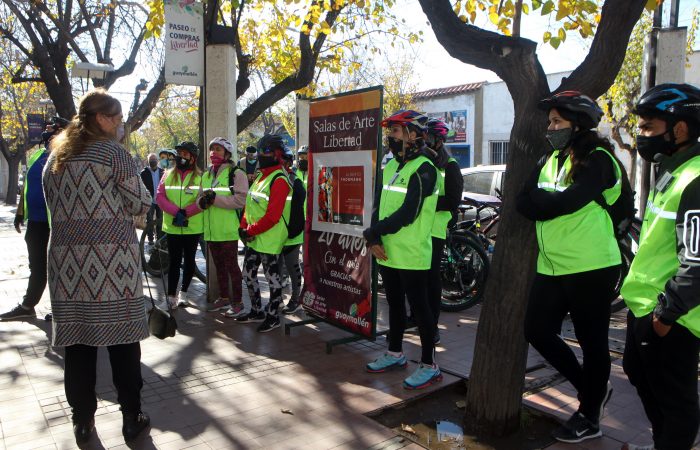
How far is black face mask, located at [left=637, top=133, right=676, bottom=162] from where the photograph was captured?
2584 mm

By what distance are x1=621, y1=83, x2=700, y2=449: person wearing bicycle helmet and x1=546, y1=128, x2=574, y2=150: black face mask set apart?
434mm

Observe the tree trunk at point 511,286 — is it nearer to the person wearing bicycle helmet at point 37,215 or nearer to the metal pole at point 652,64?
the metal pole at point 652,64

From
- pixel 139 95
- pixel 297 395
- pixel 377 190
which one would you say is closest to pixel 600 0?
pixel 377 190

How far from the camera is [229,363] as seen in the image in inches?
188

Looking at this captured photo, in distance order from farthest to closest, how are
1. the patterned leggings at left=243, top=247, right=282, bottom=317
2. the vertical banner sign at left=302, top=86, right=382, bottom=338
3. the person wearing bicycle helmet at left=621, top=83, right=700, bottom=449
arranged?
the patterned leggings at left=243, top=247, right=282, bottom=317 < the vertical banner sign at left=302, top=86, right=382, bottom=338 < the person wearing bicycle helmet at left=621, top=83, right=700, bottom=449

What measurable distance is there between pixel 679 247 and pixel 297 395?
8.80ft

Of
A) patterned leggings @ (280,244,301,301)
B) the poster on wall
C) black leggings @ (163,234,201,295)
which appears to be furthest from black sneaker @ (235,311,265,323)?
the poster on wall

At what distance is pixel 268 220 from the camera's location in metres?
5.45

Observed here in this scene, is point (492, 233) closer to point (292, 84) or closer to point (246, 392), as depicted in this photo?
point (292, 84)

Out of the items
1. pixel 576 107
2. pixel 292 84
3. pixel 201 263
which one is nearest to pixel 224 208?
pixel 292 84

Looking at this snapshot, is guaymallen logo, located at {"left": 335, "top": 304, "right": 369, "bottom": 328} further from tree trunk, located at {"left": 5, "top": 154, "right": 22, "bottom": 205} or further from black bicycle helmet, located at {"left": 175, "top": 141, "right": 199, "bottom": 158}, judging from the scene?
tree trunk, located at {"left": 5, "top": 154, "right": 22, "bottom": 205}

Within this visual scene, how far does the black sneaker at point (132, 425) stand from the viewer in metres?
3.35

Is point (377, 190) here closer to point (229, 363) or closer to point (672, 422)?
point (229, 363)

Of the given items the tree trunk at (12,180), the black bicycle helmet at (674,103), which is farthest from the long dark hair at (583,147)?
the tree trunk at (12,180)
